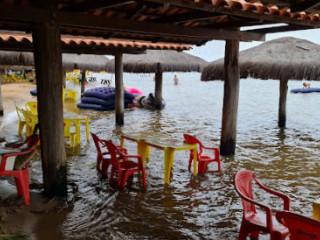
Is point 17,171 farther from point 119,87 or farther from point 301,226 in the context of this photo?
point 119,87

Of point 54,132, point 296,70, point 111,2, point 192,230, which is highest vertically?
point 111,2

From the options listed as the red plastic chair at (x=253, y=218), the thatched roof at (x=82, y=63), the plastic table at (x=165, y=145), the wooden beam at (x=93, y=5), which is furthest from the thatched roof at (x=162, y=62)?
the red plastic chair at (x=253, y=218)

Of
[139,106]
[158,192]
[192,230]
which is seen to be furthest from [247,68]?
[139,106]

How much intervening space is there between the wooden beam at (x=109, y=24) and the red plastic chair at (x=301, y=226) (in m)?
3.59

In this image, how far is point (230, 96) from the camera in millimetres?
6867

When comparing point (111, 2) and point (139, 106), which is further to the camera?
point (139, 106)

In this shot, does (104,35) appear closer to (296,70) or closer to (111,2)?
(111,2)

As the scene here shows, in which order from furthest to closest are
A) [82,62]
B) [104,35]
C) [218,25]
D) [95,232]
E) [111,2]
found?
[82,62]
[104,35]
[218,25]
[111,2]
[95,232]

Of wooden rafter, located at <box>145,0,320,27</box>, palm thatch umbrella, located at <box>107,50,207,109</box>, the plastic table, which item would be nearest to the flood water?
the plastic table

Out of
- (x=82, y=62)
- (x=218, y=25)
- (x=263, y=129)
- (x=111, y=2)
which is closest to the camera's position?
(x=111, y=2)

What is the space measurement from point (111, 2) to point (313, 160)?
18.2 ft

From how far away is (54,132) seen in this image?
4363 millimetres

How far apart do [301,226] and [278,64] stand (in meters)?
6.25

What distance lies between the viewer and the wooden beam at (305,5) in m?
3.80
